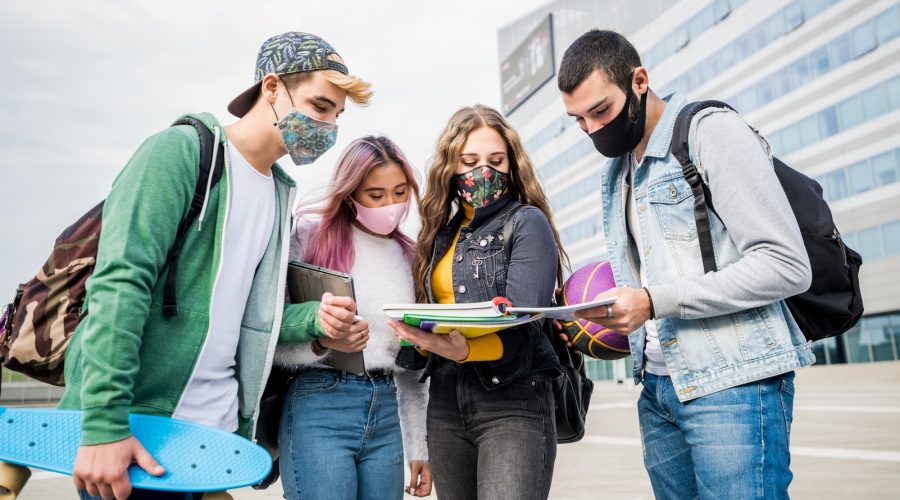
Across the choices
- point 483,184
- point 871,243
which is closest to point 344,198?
point 483,184

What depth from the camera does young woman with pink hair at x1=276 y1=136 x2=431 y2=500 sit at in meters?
2.57

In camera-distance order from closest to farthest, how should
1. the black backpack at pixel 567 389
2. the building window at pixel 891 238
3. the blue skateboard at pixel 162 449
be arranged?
1. the blue skateboard at pixel 162 449
2. the black backpack at pixel 567 389
3. the building window at pixel 891 238

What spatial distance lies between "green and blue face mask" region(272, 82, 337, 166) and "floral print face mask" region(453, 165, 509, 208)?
619 mm

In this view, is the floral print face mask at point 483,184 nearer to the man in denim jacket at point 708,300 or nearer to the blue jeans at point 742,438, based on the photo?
the man in denim jacket at point 708,300

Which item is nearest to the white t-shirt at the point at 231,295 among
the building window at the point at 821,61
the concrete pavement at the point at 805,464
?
the concrete pavement at the point at 805,464

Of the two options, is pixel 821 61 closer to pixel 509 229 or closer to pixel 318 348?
pixel 509 229

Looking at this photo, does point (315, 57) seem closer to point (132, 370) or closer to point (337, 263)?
point (337, 263)

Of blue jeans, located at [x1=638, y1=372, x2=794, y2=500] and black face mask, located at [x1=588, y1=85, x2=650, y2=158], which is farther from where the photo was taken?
black face mask, located at [x1=588, y1=85, x2=650, y2=158]

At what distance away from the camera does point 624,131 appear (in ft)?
8.43

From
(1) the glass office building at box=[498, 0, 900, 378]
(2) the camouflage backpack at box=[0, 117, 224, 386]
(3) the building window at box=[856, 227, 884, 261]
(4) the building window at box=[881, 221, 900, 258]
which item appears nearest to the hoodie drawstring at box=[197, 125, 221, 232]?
(2) the camouflage backpack at box=[0, 117, 224, 386]

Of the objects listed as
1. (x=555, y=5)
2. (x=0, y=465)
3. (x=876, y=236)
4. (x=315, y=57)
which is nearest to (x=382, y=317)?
(x=315, y=57)

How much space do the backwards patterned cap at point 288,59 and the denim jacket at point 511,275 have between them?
0.86m

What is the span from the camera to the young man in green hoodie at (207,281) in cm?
181

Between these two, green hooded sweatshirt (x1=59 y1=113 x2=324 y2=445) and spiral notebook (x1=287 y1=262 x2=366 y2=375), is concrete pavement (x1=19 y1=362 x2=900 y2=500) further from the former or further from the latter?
green hooded sweatshirt (x1=59 y1=113 x2=324 y2=445)
